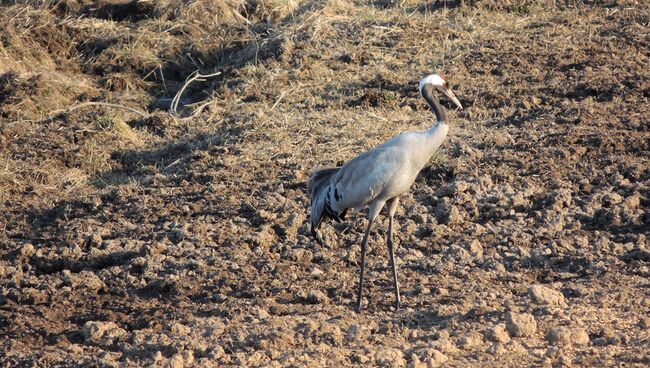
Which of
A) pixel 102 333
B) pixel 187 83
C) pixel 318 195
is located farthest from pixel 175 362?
Result: pixel 187 83

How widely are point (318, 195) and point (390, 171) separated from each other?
89 cm

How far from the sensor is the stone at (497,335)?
6.80 m

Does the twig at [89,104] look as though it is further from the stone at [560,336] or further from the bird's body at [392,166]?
the stone at [560,336]

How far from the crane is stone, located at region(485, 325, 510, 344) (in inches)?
37.6

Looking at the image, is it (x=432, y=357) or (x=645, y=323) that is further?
(x=645, y=323)

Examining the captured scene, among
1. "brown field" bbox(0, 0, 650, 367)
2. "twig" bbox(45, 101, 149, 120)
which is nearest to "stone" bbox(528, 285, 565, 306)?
"brown field" bbox(0, 0, 650, 367)

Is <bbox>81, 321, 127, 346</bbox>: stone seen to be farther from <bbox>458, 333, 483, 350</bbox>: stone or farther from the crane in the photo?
<bbox>458, 333, 483, 350</bbox>: stone

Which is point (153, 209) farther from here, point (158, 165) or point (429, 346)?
point (429, 346)

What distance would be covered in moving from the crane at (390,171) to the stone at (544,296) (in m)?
0.92

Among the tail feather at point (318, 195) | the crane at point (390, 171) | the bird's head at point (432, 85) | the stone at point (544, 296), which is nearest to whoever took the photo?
the stone at point (544, 296)

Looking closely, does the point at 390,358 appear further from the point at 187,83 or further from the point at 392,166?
the point at 187,83

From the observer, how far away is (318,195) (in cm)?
850

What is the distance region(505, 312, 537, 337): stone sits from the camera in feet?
22.6

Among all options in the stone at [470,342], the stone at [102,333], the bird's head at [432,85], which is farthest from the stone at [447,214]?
the stone at [102,333]
